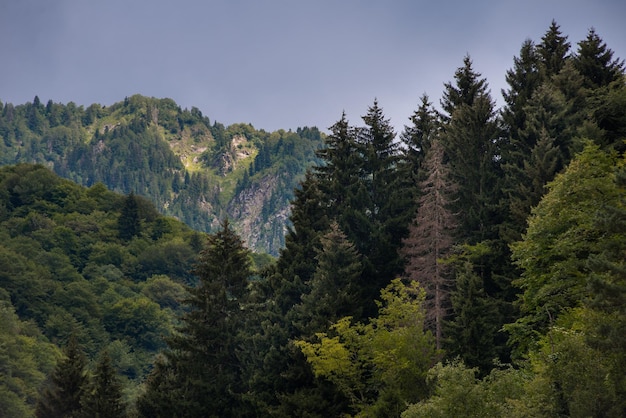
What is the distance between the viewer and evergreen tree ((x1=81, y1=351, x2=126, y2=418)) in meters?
51.1

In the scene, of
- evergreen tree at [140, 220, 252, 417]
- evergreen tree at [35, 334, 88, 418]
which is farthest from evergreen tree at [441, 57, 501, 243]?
evergreen tree at [35, 334, 88, 418]

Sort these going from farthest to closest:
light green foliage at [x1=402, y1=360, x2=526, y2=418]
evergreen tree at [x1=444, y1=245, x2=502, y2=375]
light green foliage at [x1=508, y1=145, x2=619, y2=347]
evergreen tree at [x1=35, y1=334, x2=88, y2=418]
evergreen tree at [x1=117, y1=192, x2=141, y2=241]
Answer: evergreen tree at [x1=117, y1=192, x2=141, y2=241]
evergreen tree at [x1=35, y1=334, x2=88, y2=418]
evergreen tree at [x1=444, y1=245, x2=502, y2=375]
light green foliage at [x1=508, y1=145, x2=619, y2=347]
light green foliage at [x1=402, y1=360, x2=526, y2=418]

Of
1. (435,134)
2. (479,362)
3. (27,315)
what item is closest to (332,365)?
(479,362)

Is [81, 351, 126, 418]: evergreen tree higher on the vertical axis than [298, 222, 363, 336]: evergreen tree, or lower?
lower

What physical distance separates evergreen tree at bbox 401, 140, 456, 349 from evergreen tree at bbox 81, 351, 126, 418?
79.3 feet

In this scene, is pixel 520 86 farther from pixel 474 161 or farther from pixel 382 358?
pixel 382 358

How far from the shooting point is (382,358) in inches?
1324

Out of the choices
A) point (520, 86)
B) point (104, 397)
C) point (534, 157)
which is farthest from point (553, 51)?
point (104, 397)

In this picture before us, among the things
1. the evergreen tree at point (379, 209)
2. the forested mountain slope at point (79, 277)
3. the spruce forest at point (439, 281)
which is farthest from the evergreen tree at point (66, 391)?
the evergreen tree at point (379, 209)

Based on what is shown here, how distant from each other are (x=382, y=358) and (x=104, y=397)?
2685cm

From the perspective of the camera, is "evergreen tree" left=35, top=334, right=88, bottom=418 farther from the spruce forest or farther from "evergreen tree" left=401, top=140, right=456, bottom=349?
"evergreen tree" left=401, top=140, right=456, bottom=349

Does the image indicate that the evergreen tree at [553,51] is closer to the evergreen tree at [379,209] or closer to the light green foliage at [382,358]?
the evergreen tree at [379,209]

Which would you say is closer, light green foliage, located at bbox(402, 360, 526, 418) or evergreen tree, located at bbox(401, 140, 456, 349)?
light green foliage, located at bbox(402, 360, 526, 418)

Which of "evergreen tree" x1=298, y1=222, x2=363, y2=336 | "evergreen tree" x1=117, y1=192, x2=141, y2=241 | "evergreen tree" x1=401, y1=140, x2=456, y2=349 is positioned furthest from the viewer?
"evergreen tree" x1=117, y1=192, x2=141, y2=241
